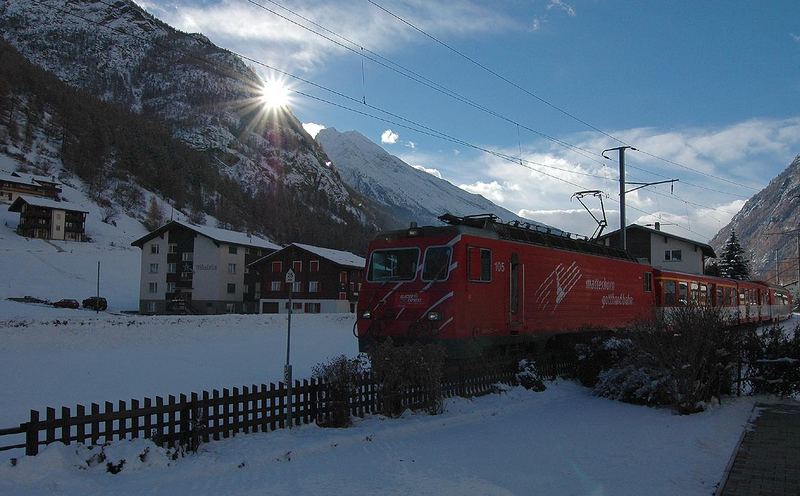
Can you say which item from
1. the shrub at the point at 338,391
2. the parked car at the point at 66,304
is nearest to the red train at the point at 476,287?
the shrub at the point at 338,391

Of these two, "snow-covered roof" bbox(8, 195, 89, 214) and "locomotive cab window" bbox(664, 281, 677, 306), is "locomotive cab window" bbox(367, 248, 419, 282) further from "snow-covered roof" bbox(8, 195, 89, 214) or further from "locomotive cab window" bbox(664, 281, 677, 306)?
"snow-covered roof" bbox(8, 195, 89, 214)

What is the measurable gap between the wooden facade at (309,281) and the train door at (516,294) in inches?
1700

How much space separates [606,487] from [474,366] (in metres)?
5.77

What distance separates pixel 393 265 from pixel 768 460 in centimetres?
795

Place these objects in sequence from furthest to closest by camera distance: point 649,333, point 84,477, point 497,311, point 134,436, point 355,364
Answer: point 497,311 → point 649,333 → point 355,364 → point 134,436 → point 84,477

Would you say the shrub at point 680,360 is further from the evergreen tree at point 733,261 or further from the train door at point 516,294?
the evergreen tree at point 733,261

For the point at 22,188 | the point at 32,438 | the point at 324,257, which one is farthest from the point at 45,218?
the point at 32,438

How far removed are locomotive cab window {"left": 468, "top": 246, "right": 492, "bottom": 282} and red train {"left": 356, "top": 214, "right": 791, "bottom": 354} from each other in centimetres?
2

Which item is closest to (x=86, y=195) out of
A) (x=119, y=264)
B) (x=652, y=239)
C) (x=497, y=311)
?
(x=119, y=264)

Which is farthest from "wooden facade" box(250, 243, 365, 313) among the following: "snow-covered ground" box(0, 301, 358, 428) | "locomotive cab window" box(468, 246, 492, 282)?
"locomotive cab window" box(468, 246, 492, 282)

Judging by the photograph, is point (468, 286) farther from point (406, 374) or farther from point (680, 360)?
point (680, 360)

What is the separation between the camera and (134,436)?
7473 millimetres

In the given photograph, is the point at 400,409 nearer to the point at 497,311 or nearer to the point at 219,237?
the point at 497,311

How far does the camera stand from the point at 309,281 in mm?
58469
